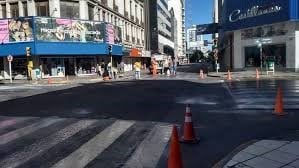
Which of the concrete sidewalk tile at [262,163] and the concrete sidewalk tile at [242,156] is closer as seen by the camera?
the concrete sidewalk tile at [262,163]

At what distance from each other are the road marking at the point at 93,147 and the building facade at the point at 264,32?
97.5 ft

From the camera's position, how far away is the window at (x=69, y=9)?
4572 cm

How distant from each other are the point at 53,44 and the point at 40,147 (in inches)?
1439

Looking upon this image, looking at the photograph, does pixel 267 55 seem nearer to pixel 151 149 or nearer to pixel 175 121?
pixel 175 121

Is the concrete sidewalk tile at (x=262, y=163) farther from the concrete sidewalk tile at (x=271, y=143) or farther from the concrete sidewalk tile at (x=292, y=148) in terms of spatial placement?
the concrete sidewalk tile at (x=271, y=143)

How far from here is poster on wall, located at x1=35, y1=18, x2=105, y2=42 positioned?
4316cm

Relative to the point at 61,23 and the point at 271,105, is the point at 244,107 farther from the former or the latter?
the point at 61,23

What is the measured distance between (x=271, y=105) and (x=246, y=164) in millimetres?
7608

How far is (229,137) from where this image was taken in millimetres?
8750

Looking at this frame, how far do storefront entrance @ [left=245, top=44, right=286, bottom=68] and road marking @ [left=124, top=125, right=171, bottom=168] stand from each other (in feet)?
102

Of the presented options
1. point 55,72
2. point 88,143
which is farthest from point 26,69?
point 88,143

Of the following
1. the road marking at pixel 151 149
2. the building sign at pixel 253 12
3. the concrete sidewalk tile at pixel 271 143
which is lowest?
the road marking at pixel 151 149

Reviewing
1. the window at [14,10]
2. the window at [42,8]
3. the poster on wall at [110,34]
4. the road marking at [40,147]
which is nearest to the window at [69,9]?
the window at [42,8]

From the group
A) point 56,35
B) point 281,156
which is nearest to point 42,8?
point 56,35
